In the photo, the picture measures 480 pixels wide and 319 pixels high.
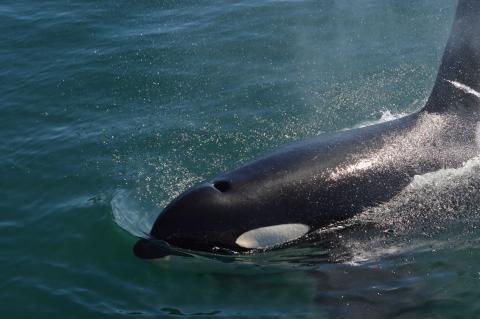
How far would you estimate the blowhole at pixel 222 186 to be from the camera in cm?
1091

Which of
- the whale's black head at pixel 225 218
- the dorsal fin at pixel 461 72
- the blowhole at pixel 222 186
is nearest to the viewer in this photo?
the whale's black head at pixel 225 218

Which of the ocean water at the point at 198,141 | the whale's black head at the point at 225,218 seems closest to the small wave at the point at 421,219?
the ocean water at the point at 198,141

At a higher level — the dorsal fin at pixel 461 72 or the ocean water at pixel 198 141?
the dorsal fin at pixel 461 72

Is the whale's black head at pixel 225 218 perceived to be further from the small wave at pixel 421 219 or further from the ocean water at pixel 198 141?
the small wave at pixel 421 219

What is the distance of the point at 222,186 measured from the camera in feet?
35.9

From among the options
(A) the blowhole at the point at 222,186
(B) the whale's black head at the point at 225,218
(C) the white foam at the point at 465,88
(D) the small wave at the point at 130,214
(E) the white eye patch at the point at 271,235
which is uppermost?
(C) the white foam at the point at 465,88

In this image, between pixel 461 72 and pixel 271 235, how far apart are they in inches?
181

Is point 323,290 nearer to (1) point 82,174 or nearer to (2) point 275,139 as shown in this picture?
(2) point 275,139

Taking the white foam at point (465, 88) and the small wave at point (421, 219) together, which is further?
the white foam at point (465, 88)

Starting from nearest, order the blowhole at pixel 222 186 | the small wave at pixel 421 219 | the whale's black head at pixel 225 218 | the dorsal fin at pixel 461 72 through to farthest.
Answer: the whale's black head at pixel 225 218 < the blowhole at pixel 222 186 < the small wave at pixel 421 219 < the dorsal fin at pixel 461 72

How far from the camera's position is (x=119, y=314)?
1062 cm

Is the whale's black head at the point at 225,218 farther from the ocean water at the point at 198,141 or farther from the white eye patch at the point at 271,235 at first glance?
the ocean water at the point at 198,141

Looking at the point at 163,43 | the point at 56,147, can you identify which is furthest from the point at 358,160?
the point at 163,43

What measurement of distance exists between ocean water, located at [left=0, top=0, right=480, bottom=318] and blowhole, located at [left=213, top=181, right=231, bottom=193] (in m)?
1.14
